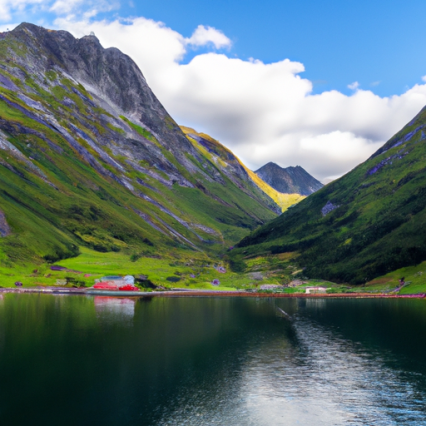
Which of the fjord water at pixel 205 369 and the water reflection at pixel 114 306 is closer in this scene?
the fjord water at pixel 205 369

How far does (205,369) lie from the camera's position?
69688mm

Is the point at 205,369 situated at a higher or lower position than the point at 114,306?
lower

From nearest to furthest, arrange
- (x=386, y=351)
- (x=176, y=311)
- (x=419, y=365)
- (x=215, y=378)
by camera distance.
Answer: (x=215, y=378) < (x=419, y=365) < (x=386, y=351) < (x=176, y=311)

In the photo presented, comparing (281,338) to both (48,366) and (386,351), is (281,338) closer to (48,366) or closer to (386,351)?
(386,351)

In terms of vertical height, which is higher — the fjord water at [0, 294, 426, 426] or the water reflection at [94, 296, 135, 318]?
the water reflection at [94, 296, 135, 318]

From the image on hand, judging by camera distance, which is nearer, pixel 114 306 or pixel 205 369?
pixel 205 369

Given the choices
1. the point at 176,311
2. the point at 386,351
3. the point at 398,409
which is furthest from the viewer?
the point at 176,311

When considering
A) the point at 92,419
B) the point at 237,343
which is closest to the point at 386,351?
the point at 237,343

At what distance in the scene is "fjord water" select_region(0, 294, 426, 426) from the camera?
1999 inches

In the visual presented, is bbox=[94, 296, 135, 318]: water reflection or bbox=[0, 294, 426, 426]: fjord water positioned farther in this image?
bbox=[94, 296, 135, 318]: water reflection

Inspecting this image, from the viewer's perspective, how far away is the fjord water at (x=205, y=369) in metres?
Result: 50.8

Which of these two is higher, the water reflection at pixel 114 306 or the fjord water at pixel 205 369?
the water reflection at pixel 114 306

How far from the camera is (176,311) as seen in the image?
445ft

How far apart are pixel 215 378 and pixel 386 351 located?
40.7 meters
